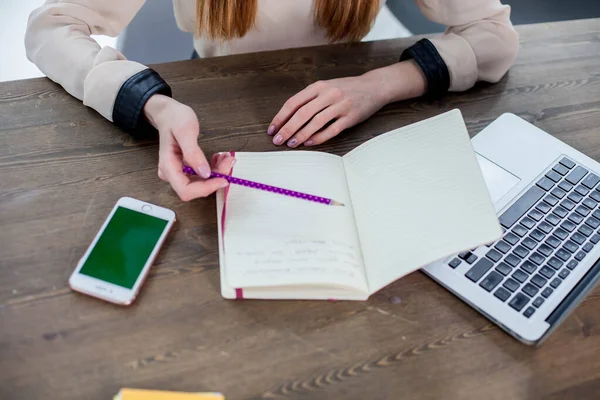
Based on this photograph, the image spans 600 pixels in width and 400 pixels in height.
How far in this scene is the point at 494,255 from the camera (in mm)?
624

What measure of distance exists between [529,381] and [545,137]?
1.23ft

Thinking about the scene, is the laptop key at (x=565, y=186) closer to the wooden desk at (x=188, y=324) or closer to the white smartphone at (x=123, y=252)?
the wooden desk at (x=188, y=324)

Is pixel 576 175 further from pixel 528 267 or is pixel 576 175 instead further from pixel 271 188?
pixel 271 188

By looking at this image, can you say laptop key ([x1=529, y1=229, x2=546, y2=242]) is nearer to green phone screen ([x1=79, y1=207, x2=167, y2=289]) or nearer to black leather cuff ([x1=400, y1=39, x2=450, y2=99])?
black leather cuff ([x1=400, y1=39, x2=450, y2=99])

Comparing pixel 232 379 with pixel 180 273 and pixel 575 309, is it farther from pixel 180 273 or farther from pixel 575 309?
pixel 575 309

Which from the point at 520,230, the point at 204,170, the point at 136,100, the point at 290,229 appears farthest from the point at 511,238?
the point at 136,100

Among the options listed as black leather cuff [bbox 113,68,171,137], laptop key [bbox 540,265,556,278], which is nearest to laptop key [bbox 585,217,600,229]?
laptop key [bbox 540,265,556,278]

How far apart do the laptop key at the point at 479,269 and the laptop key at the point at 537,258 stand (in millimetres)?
52

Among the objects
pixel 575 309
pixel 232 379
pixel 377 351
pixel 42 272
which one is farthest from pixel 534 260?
pixel 42 272

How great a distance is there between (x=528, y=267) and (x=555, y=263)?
0.03m

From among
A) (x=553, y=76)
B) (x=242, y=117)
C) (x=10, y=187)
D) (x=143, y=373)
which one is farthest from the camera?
(x=553, y=76)

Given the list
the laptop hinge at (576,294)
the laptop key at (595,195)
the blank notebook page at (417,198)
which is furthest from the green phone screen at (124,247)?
the laptop key at (595,195)

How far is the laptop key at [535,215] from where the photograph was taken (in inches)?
26.3

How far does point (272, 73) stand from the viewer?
829 millimetres
